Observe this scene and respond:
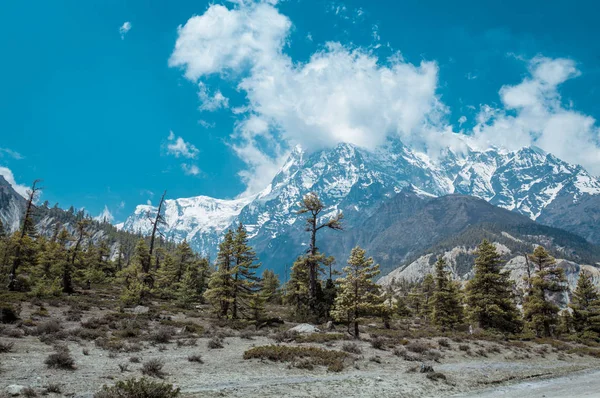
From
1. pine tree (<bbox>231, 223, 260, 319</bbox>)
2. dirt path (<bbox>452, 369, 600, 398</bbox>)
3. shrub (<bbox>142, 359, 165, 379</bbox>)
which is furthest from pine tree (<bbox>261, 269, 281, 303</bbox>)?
shrub (<bbox>142, 359, 165, 379</bbox>)

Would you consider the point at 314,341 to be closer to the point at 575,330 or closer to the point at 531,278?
the point at 531,278

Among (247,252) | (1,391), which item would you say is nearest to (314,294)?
(247,252)

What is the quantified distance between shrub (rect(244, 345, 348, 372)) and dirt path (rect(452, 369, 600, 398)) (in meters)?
5.49

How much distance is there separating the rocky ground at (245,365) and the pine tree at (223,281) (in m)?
6.69

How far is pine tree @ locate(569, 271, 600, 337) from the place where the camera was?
46312 millimetres

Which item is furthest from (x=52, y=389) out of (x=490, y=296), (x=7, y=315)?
(x=490, y=296)

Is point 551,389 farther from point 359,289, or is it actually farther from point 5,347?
point 5,347

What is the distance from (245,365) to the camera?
16047 mm

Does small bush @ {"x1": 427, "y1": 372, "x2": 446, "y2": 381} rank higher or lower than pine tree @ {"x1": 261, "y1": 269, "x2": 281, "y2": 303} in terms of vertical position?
lower

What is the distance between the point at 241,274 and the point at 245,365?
20.2 m

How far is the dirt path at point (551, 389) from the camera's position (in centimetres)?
1422

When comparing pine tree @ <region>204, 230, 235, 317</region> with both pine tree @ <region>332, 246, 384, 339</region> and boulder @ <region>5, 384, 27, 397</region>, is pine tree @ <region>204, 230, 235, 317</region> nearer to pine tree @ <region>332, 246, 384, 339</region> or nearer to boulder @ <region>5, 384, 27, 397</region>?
pine tree @ <region>332, 246, 384, 339</region>

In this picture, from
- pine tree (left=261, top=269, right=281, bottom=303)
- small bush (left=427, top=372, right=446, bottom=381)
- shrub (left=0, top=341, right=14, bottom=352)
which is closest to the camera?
shrub (left=0, top=341, right=14, bottom=352)

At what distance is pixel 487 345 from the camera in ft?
92.6
